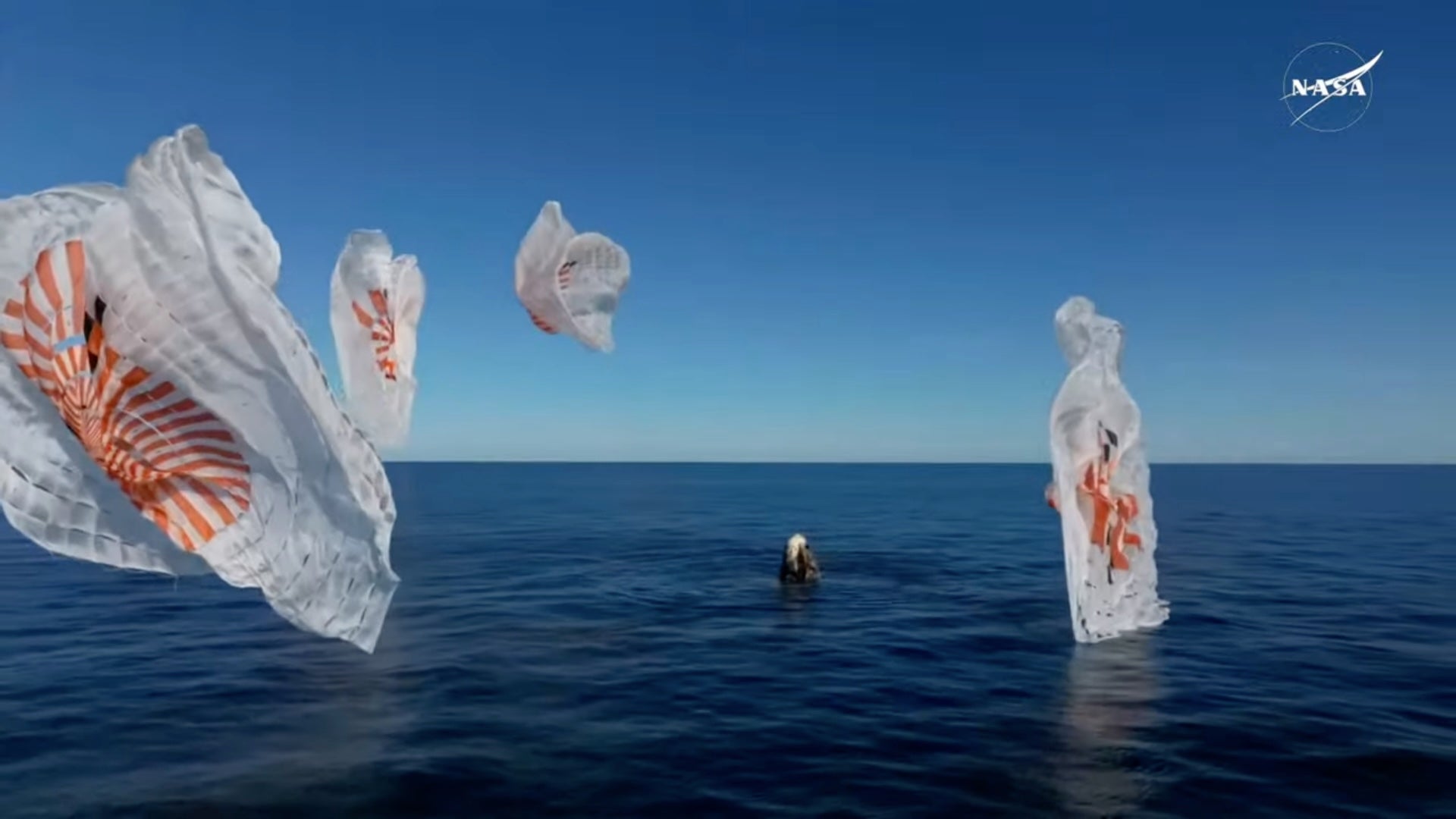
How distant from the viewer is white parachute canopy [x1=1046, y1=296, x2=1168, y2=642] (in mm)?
14883

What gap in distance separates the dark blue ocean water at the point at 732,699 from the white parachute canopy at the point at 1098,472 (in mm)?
1753

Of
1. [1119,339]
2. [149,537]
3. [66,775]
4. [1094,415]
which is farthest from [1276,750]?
[66,775]

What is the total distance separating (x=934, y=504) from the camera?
7694 centimetres

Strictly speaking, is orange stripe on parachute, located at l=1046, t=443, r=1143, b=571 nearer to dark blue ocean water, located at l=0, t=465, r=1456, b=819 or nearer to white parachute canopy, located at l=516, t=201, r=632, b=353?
dark blue ocean water, located at l=0, t=465, r=1456, b=819

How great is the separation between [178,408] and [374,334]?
8.46m

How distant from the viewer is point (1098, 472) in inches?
599

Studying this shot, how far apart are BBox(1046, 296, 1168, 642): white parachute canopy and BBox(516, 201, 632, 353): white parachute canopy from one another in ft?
27.0

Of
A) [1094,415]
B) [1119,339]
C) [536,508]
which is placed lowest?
[536,508]

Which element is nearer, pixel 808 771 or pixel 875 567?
pixel 808 771

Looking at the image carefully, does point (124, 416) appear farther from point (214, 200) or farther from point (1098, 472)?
point (1098, 472)

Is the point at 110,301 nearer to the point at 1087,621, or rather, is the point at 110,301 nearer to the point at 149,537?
the point at 149,537

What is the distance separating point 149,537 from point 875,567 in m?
28.1

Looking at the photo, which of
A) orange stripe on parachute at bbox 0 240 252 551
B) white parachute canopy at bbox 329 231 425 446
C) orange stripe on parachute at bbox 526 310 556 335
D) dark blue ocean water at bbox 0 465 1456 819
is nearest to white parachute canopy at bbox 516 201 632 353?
orange stripe on parachute at bbox 526 310 556 335

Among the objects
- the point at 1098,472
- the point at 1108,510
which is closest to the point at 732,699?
the point at 1108,510
